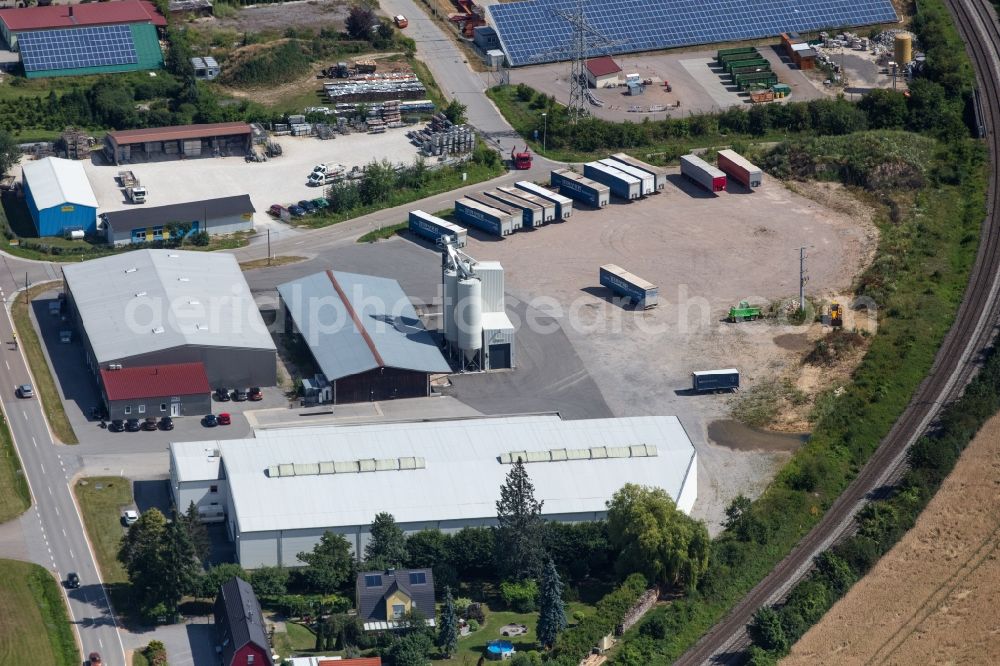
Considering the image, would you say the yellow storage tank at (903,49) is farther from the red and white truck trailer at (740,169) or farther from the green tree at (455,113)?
the green tree at (455,113)

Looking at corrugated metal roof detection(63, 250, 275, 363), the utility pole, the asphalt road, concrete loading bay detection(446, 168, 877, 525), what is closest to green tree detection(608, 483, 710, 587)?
concrete loading bay detection(446, 168, 877, 525)

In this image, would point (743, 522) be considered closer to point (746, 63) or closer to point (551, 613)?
point (551, 613)

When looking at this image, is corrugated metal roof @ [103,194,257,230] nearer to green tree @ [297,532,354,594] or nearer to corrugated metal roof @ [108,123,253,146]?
corrugated metal roof @ [108,123,253,146]

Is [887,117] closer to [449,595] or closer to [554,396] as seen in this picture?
[554,396]

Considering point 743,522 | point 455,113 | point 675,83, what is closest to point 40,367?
point 743,522

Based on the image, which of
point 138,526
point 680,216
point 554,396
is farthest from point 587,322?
point 138,526

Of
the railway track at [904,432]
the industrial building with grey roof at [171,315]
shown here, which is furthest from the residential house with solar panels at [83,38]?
the railway track at [904,432]
